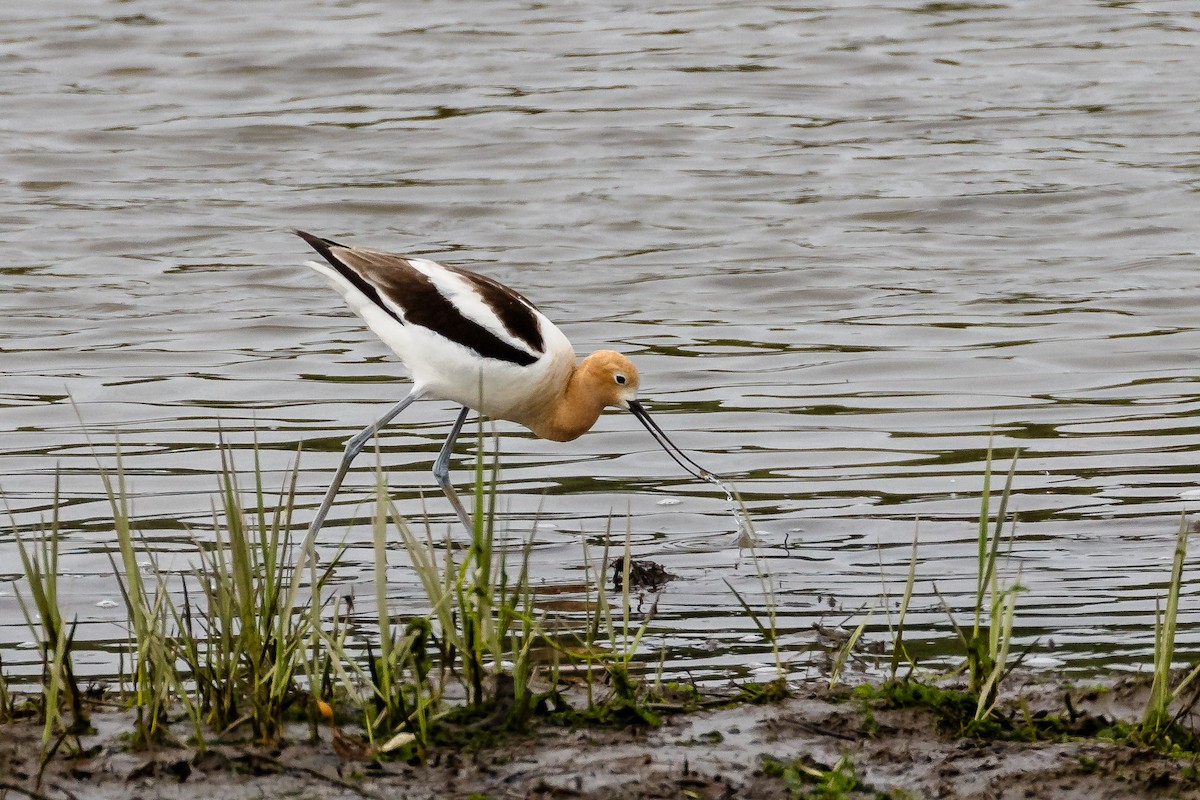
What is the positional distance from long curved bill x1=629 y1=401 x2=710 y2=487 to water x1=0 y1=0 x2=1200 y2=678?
0.06 m

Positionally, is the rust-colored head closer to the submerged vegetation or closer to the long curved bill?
the long curved bill

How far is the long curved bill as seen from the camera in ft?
24.7

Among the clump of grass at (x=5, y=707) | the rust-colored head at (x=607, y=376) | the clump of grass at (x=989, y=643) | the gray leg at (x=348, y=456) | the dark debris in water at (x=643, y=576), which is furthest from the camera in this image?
the rust-colored head at (x=607, y=376)

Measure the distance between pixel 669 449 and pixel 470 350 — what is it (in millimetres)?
1447

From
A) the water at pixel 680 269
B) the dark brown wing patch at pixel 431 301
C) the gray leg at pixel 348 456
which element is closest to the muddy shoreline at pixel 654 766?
the water at pixel 680 269

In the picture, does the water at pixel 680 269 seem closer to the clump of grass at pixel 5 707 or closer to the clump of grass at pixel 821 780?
the clump of grass at pixel 5 707

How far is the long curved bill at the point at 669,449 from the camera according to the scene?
7.52 m

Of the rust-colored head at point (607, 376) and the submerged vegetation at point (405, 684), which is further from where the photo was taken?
the rust-colored head at point (607, 376)

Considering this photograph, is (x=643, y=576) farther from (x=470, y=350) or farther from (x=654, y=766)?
(x=654, y=766)

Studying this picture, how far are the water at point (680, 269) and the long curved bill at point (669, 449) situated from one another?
63 millimetres

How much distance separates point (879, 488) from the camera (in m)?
7.60

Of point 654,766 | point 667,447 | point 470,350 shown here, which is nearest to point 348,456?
point 470,350

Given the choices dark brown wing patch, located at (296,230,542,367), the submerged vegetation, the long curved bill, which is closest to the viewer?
the submerged vegetation

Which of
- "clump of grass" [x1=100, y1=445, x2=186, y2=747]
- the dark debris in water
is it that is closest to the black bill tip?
the dark debris in water
